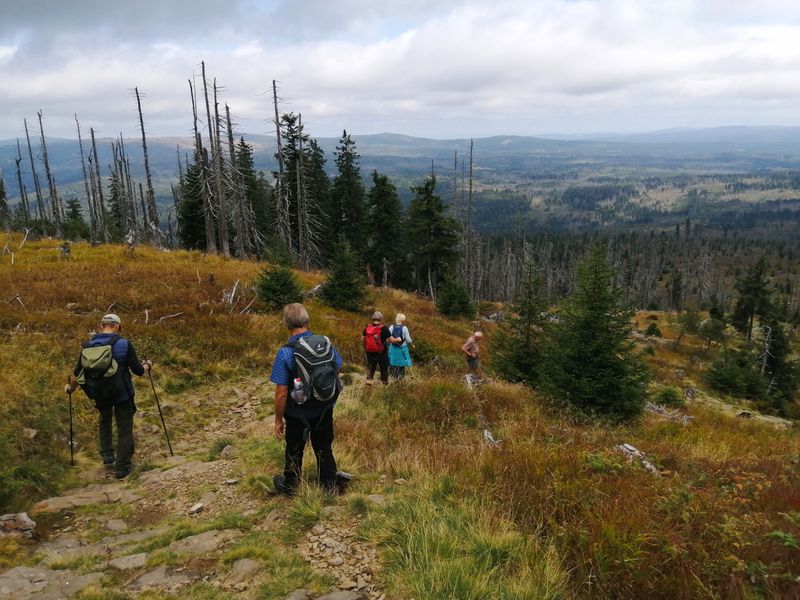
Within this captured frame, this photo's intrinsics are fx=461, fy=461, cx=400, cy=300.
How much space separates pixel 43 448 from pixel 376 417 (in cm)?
539

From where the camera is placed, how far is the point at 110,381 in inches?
266

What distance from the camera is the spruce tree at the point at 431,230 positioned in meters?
36.4

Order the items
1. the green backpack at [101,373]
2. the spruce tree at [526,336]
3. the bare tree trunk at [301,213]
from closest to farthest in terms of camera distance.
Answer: the green backpack at [101,373] < the spruce tree at [526,336] < the bare tree trunk at [301,213]

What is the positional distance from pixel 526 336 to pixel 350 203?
98.6ft

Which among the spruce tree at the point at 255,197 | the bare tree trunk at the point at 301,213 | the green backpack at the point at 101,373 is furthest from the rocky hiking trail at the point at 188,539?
the spruce tree at the point at 255,197

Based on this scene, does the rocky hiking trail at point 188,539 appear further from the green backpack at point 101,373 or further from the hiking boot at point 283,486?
the green backpack at point 101,373

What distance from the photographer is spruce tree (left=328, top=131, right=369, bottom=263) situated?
4159 centimetres

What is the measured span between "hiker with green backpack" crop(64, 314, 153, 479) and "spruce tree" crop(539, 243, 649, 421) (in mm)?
8490

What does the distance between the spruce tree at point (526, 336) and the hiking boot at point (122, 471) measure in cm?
1050

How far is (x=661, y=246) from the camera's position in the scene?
149250mm

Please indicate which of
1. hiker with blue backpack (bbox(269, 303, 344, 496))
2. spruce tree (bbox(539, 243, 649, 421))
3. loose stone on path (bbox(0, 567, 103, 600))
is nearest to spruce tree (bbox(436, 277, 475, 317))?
spruce tree (bbox(539, 243, 649, 421))

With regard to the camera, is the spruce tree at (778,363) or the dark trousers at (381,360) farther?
the spruce tree at (778,363)

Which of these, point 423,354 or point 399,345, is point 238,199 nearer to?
point 423,354

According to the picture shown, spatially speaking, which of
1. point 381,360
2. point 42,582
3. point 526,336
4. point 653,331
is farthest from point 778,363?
point 42,582
